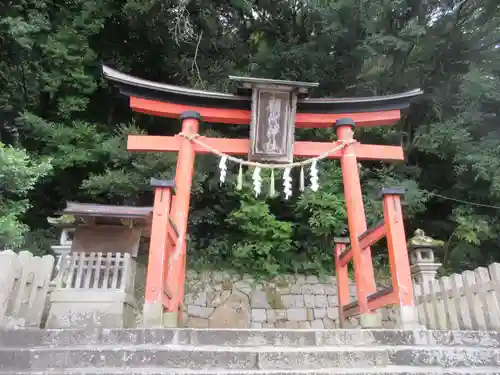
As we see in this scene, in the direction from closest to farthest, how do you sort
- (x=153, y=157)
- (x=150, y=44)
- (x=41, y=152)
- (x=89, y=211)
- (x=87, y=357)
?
(x=87, y=357), (x=89, y=211), (x=153, y=157), (x=41, y=152), (x=150, y=44)

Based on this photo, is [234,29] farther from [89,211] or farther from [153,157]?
[89,211]

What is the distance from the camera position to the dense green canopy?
8.57 metres

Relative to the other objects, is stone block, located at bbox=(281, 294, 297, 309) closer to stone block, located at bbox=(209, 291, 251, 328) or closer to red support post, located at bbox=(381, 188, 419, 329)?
stone block, located at bbox=(209, 291, 251, 328)

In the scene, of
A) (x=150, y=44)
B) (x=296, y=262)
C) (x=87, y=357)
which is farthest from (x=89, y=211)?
(x=150, y=44)

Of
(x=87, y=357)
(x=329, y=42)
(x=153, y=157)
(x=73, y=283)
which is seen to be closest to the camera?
(x=87, y=357)

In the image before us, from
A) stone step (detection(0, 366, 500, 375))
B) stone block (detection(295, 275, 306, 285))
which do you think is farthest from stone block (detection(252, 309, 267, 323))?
stone step (detection(0, 366, 500, 375))

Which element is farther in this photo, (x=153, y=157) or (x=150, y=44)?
(x=150, y=44)

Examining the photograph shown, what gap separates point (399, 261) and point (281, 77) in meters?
7.14

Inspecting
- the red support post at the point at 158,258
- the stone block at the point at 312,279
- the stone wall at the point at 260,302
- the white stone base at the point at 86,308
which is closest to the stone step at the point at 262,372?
the red support post at the point at 158,258

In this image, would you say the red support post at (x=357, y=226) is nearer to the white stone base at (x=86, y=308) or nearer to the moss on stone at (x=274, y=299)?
the moss on stone at (x=274, y=299)

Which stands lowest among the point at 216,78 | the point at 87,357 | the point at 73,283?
the point at 87,357

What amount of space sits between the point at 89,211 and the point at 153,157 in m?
2.57

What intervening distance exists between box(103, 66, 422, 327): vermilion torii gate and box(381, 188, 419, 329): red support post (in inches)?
0.6

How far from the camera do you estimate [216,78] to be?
1070cm
